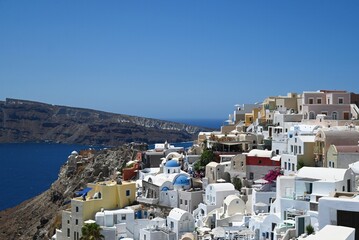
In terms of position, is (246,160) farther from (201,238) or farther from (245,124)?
(245,124)

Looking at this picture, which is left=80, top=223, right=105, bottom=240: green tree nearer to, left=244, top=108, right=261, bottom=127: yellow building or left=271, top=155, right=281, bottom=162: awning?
left=271, top=155, right=281, bottom=162: awning

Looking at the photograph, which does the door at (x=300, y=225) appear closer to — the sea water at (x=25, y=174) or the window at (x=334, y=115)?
the window at (x=334, y=115)

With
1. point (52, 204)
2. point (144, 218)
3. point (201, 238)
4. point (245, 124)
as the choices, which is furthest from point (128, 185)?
point (52, 204)

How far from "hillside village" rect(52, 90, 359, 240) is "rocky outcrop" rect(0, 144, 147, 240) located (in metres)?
12.4

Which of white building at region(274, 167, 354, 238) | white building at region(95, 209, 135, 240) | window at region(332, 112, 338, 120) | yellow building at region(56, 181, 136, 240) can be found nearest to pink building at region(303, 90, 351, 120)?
window at region(332, 112, 338, 120)

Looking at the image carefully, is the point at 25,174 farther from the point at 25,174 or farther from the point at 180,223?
the point at 180,223

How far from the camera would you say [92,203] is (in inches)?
1564

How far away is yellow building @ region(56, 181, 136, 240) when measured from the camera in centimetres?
3925

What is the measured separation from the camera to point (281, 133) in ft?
152

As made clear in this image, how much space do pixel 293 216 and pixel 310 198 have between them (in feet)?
4.81

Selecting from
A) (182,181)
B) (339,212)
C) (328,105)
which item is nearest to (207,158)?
(182,181)

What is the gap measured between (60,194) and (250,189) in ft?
117

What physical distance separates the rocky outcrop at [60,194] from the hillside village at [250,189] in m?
12.4

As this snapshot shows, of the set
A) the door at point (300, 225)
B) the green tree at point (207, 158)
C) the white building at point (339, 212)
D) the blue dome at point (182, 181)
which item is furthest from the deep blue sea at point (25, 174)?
the white building at point (339, 212)
